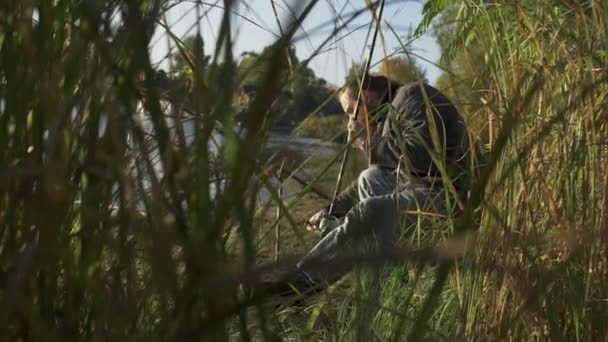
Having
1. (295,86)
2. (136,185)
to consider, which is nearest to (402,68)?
(295,86)

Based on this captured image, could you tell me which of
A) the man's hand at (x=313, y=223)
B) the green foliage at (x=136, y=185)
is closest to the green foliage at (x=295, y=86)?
the green foliage at (x=136, y=185)

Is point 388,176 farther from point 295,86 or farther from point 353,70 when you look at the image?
point 295,86

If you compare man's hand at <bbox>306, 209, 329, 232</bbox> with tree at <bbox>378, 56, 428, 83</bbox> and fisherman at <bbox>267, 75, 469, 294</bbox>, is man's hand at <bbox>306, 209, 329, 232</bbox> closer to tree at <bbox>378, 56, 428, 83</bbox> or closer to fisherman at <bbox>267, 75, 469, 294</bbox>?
fisherman at <bbox>267, 75, 469, 294</bbox>

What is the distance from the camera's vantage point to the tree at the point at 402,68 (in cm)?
116

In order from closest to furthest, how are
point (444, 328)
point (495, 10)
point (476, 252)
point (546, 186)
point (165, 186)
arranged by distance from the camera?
point (165, 186)
point (476, 252)
point (546, 186)
point (495, 10)
point (444, 328)

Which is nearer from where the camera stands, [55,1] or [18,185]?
[18,185]

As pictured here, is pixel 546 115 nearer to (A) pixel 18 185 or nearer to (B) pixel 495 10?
(B) pixel 495 10

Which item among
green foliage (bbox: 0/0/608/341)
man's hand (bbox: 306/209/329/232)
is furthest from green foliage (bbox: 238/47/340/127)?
man's hand (bbox: 306/209/329/232)

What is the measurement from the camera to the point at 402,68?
4.26 feet

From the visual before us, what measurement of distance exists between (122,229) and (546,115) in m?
0.89

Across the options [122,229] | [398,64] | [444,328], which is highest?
[398,64]

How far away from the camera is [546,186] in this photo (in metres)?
1.28

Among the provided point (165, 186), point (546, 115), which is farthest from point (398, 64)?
point (165, 186)

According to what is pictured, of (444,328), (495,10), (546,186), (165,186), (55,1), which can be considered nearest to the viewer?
(165,186)
